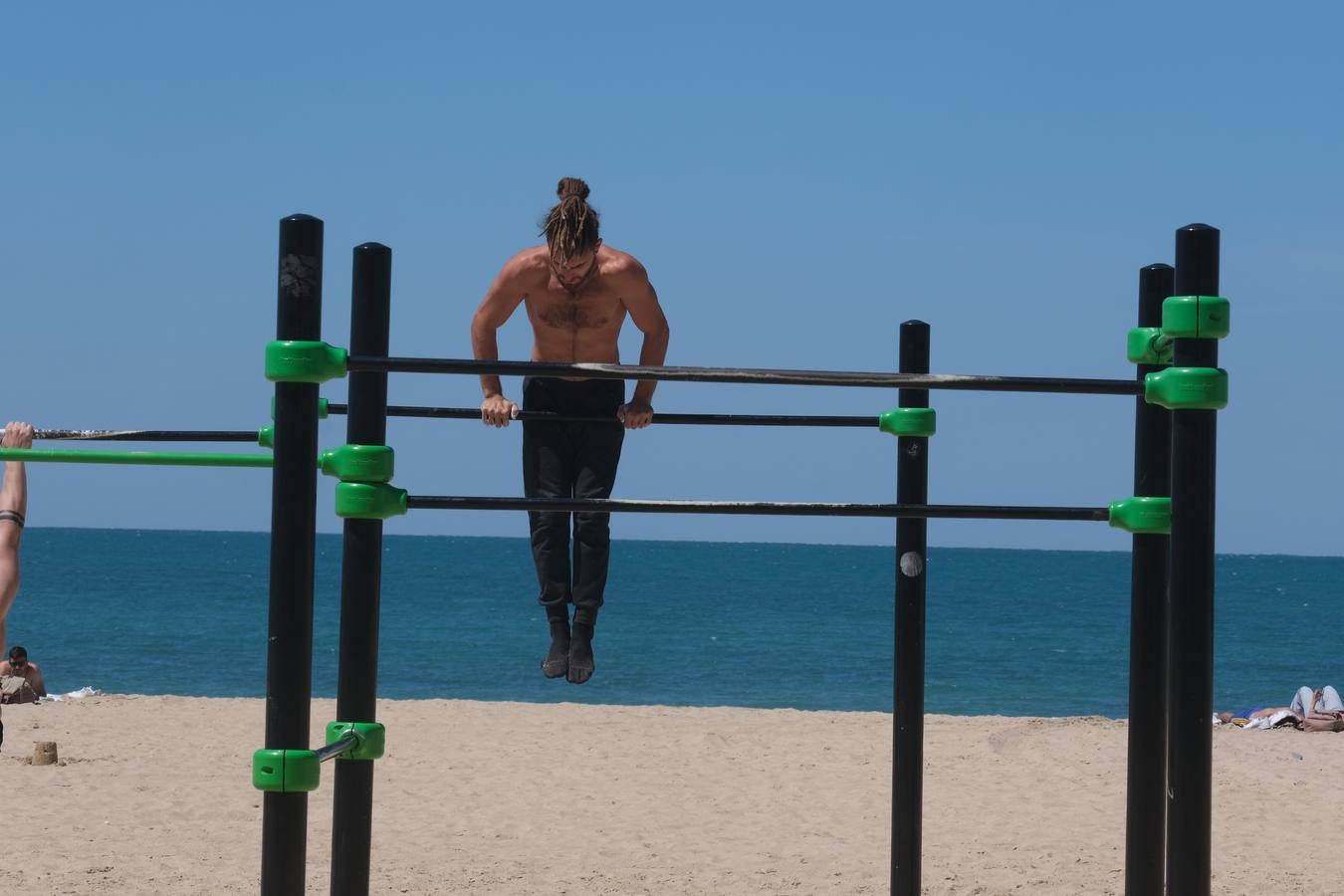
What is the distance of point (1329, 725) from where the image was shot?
13.7 m

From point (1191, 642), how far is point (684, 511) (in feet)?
4.00

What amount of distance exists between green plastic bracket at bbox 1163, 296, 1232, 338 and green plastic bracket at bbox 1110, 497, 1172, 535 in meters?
0.56

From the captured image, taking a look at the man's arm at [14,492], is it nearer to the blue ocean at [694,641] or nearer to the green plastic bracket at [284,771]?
the green plastic bracket at [284,771]

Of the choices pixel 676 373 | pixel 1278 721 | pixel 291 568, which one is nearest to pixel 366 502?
pixel 291 568

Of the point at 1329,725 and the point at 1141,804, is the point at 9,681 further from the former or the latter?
the point at 1141,804

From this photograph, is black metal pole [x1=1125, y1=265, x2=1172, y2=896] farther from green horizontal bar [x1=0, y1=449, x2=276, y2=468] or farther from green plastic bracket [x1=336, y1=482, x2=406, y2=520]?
green horizontal bar [x1=0, y1=449, x2=276, y2=468]

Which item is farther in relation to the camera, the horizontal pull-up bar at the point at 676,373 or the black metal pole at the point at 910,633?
the black metal pole at the point at 910,633

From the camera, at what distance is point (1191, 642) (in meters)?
3.19

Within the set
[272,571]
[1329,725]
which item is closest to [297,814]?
[272,571]

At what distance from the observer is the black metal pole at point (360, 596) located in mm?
3545

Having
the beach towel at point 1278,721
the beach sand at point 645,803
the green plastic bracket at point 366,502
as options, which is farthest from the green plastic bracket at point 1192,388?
the beach towel at point 1278,721

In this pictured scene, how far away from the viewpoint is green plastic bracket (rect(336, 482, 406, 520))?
348 centimetres

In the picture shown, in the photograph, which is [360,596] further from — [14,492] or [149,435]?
[14,492]

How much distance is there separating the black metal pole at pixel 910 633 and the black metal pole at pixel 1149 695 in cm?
108
